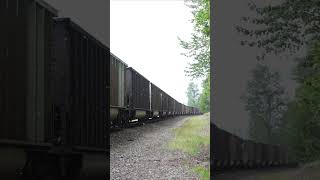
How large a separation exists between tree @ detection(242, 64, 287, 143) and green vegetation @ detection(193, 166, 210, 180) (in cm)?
493

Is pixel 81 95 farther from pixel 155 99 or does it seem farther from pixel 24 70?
pixel 155 99

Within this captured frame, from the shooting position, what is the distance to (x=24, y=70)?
709 cm

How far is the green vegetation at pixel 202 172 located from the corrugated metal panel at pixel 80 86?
6.32m

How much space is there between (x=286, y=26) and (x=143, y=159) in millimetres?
8534

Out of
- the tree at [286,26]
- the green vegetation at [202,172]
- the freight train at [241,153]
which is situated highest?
the tree at [286,26]

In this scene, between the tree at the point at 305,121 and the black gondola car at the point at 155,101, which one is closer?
the tree at the point at 305,121

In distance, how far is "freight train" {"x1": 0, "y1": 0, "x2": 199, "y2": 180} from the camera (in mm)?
6504

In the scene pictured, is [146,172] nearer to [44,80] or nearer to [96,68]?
[96,68]

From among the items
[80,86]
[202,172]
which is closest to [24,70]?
[80,86]

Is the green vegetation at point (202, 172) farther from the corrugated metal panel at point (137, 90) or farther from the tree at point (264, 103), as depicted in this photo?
the corrugated metal panel at point (137, 90)

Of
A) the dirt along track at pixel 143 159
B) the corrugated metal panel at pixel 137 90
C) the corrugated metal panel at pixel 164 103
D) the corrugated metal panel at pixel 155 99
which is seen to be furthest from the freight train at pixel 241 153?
the corrugated metal panel at pixel 164 103

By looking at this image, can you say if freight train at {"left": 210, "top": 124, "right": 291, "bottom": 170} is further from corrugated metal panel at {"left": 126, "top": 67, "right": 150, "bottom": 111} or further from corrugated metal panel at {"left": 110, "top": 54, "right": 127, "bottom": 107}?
corrugated metal panel at {"left": 126, "top": 67, "right": 150, "bottom": 111}

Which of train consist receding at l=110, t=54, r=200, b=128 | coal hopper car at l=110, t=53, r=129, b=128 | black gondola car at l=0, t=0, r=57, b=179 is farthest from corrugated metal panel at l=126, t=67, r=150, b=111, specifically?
black gondola car at l=0, t=0, r=57, b=179

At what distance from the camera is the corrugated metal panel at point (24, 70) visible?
6.37m
